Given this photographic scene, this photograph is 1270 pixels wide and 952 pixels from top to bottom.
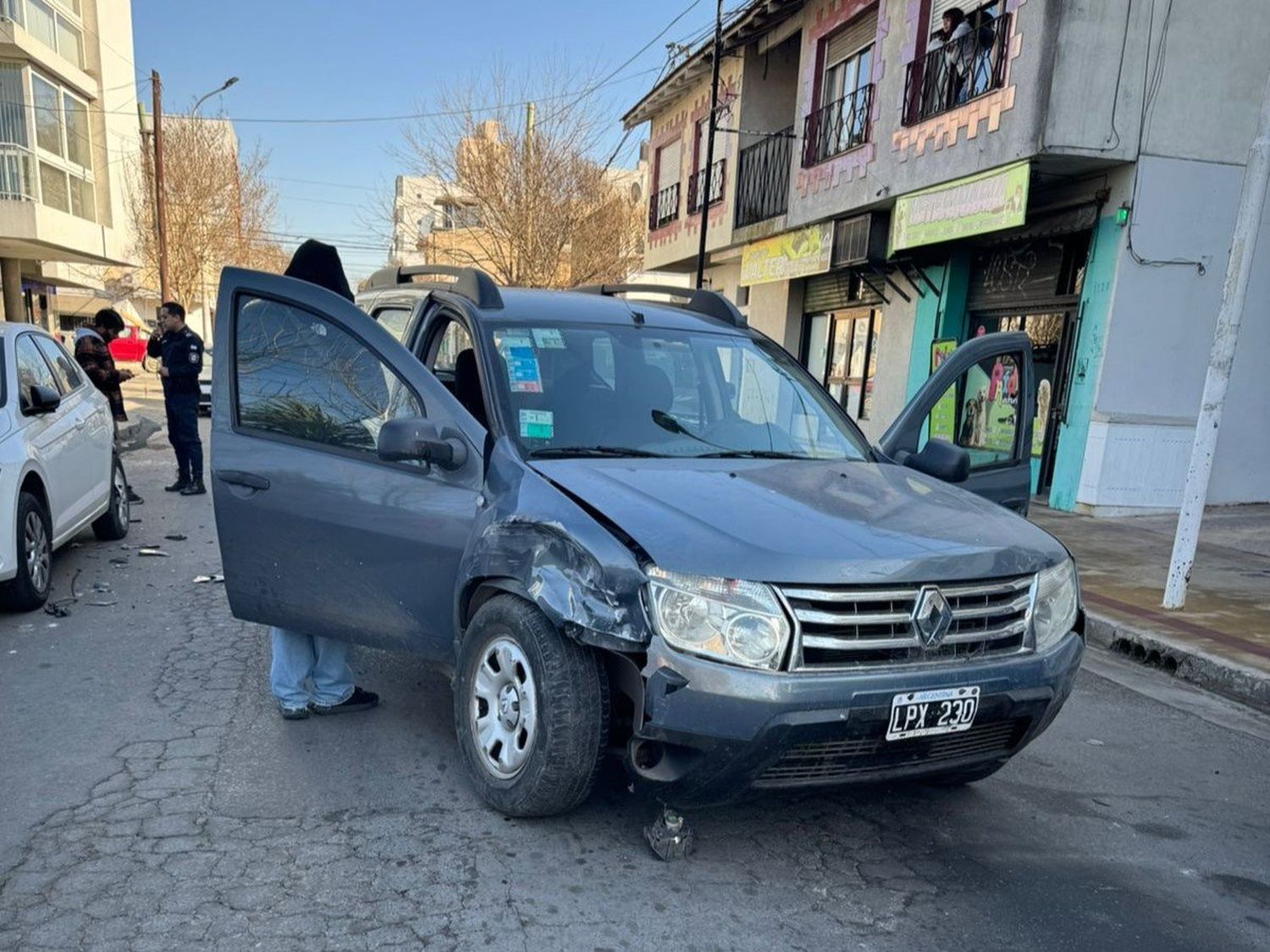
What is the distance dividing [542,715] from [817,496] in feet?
3.85

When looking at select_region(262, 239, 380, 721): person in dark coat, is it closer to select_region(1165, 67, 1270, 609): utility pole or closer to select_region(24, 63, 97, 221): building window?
select_region(1165, 67, 1270, 609): utility pole

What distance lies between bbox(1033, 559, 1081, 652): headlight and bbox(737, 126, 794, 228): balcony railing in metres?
13.8

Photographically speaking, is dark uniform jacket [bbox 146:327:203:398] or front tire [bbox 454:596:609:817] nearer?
front tire [bbox 454:596:609:817]

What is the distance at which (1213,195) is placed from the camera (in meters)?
9.52

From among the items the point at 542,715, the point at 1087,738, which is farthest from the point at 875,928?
the point at 1087,738

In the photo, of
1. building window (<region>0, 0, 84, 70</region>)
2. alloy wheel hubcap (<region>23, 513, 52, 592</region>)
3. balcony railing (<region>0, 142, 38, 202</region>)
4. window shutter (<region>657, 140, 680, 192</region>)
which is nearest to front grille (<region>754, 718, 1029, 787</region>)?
alloy wheel hubcap (<region>23, 513, 52, 592</region>)

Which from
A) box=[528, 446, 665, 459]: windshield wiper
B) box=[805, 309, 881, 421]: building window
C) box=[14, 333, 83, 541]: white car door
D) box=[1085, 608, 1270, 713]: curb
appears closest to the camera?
box=[528, 446, 665, 459]: windshield wiper

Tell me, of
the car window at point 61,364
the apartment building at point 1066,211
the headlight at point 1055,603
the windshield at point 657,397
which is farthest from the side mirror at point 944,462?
the car window at point 61,364

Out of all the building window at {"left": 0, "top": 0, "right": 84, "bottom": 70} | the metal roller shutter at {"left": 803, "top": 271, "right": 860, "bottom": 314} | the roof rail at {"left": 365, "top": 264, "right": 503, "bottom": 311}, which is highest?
the building window at {"left": 0, "top": 0, "right": 84, "bottom": 70}

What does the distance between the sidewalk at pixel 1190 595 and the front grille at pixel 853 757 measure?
10.8ft

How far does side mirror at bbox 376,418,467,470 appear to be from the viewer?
3.16m

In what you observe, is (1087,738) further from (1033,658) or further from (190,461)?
(190,461)

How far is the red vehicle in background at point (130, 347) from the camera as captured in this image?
32125 mm

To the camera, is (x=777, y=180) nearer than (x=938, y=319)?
No
